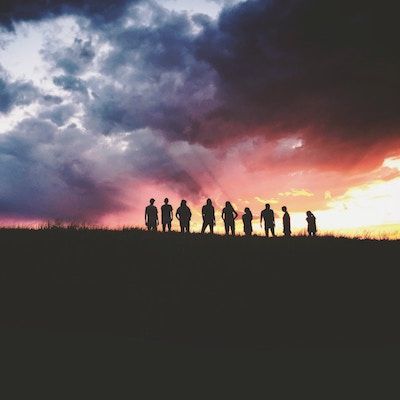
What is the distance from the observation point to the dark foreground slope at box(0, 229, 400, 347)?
13812mm

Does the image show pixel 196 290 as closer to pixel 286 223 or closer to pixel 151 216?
pixel 151 216

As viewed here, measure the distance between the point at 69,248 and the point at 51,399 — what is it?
9.41m

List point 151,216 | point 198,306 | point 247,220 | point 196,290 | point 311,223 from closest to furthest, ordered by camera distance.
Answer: point 198,306
point 196,290
point 151,216
point 247,220
point 311,223

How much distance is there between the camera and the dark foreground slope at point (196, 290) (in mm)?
13812

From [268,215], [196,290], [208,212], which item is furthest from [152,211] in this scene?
[196,290]

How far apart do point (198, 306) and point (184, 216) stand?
8669mm

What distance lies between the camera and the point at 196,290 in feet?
50.7

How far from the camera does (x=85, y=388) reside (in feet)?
30.5

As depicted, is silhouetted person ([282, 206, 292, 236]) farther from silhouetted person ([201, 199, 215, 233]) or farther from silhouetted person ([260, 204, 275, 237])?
silhouetted person ([201, 199, 215, 233])

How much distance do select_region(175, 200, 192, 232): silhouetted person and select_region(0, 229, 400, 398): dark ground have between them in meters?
3.05

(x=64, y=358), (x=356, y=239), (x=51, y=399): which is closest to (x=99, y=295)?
(x=64, y=358)

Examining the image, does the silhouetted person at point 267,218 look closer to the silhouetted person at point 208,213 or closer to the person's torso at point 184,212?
the silhouetted person at point 208,213

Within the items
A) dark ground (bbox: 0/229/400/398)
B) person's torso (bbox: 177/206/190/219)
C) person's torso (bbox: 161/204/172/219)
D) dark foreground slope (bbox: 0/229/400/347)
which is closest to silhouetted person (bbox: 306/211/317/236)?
dark ground (bbox: 0/229/400/398)

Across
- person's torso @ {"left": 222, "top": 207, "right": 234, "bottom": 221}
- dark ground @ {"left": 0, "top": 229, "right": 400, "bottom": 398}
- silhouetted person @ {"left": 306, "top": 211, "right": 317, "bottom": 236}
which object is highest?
person's torso @ {"left": 222, "top": 207, "right": 234, "bottom": 221}
